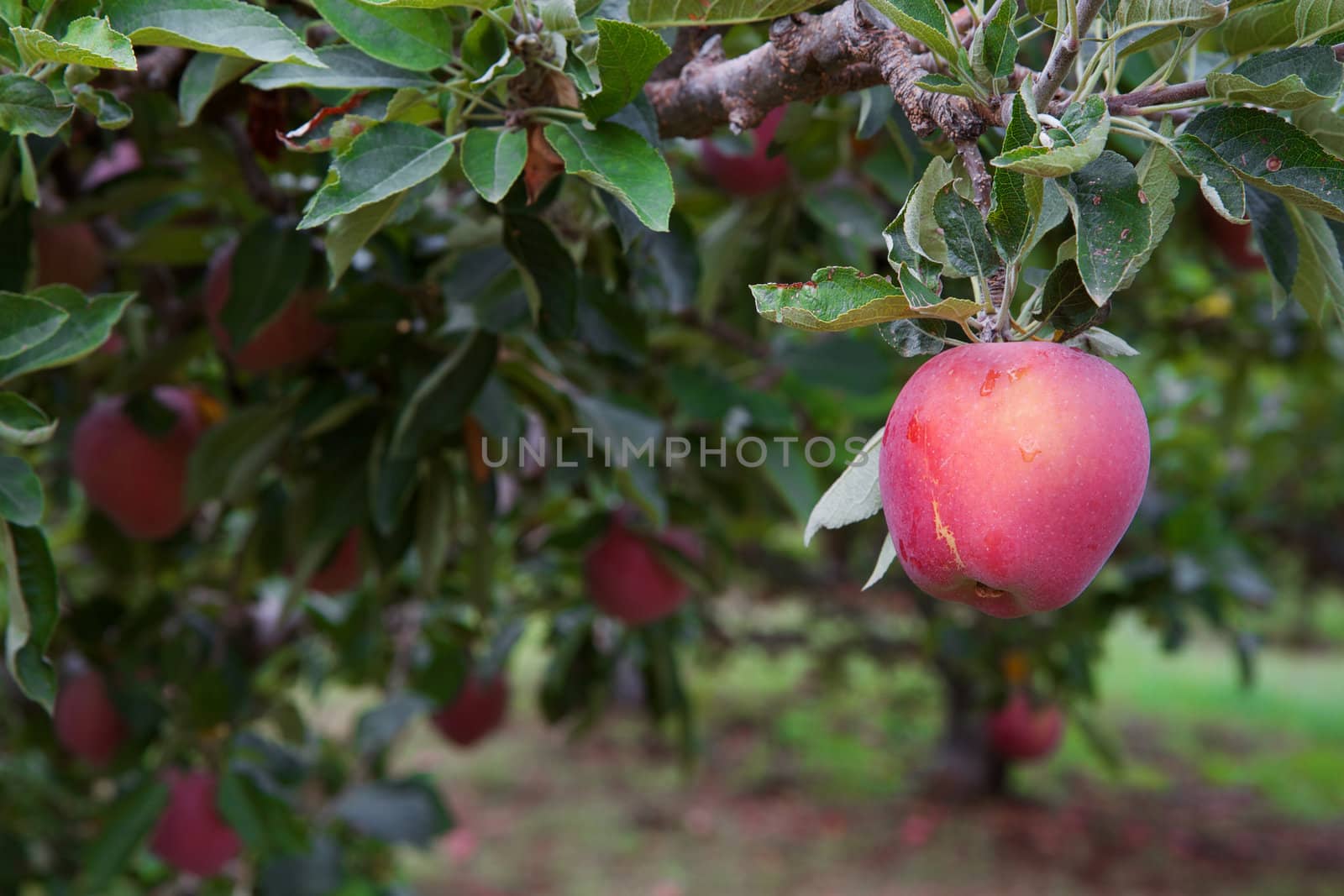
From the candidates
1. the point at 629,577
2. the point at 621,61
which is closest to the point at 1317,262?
the point at 621,61

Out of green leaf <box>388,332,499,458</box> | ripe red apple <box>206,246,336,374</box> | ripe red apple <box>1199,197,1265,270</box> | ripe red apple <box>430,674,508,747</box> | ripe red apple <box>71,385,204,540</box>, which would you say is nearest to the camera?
green leaf <box>388,332,499,458</box>

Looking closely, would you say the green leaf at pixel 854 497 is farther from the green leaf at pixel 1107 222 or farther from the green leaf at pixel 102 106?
the green leaf at pixel 102 106

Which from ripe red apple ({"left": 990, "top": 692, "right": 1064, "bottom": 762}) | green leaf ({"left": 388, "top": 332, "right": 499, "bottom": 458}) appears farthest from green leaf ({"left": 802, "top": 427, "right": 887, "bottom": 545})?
ripe red apple ({"left": 990, "top": 692, "right": 1064, "bottom": 762})

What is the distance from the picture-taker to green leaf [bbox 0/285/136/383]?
792 millimetres

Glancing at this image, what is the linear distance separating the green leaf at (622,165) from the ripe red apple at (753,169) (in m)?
0.79

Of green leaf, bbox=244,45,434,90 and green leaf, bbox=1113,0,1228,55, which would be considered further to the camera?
green leaf, bbox=244,45,434,90

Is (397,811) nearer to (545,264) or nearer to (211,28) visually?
(545,264)

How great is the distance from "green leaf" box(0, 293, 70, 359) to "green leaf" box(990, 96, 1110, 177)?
0.62 m

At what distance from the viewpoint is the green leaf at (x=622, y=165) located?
646mm

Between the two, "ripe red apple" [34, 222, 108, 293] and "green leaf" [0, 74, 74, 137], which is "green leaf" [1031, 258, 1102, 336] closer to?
"green leaf" [0, 74, 74, 137]

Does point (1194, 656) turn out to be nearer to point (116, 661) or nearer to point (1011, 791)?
point (1011, 791)

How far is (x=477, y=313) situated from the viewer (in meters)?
1.04

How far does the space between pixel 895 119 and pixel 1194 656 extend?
8.37 meters

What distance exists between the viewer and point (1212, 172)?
574 millimetres
